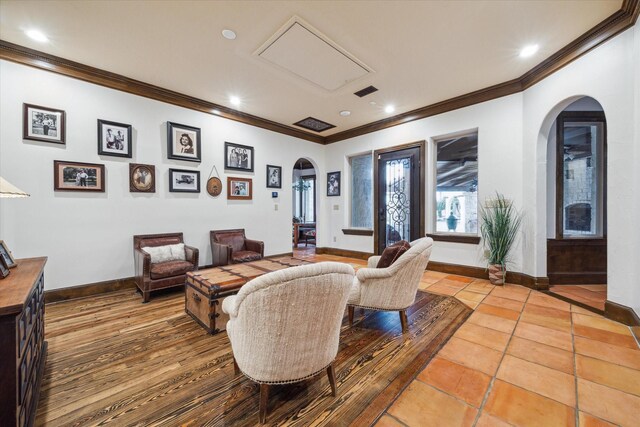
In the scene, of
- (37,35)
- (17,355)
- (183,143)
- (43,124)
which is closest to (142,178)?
(183,143)

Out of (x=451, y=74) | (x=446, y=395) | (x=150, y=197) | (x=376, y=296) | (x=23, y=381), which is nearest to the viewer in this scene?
(x=23, y=381)

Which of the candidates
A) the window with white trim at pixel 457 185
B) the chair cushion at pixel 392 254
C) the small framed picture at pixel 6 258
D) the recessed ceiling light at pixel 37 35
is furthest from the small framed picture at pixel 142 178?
the window with white trim at pixel 457 185

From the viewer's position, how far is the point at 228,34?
8.71 ft

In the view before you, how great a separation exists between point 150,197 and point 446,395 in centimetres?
423

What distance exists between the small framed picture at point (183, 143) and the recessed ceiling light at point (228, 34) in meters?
1.91

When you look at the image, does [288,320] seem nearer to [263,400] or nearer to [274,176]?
[263,400]

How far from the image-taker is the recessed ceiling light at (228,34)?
2610mm

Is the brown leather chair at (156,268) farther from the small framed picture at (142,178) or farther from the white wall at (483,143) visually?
the white wall at (483,143)

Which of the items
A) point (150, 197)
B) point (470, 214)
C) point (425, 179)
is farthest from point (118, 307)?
point (470, 214)

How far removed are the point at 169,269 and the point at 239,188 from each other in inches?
79.6

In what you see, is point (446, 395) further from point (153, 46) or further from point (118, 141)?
point (118, 141)

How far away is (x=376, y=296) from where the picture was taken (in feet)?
7.48

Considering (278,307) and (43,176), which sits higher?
(43,176)

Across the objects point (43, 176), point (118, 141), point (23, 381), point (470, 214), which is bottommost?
point (23, 381)
